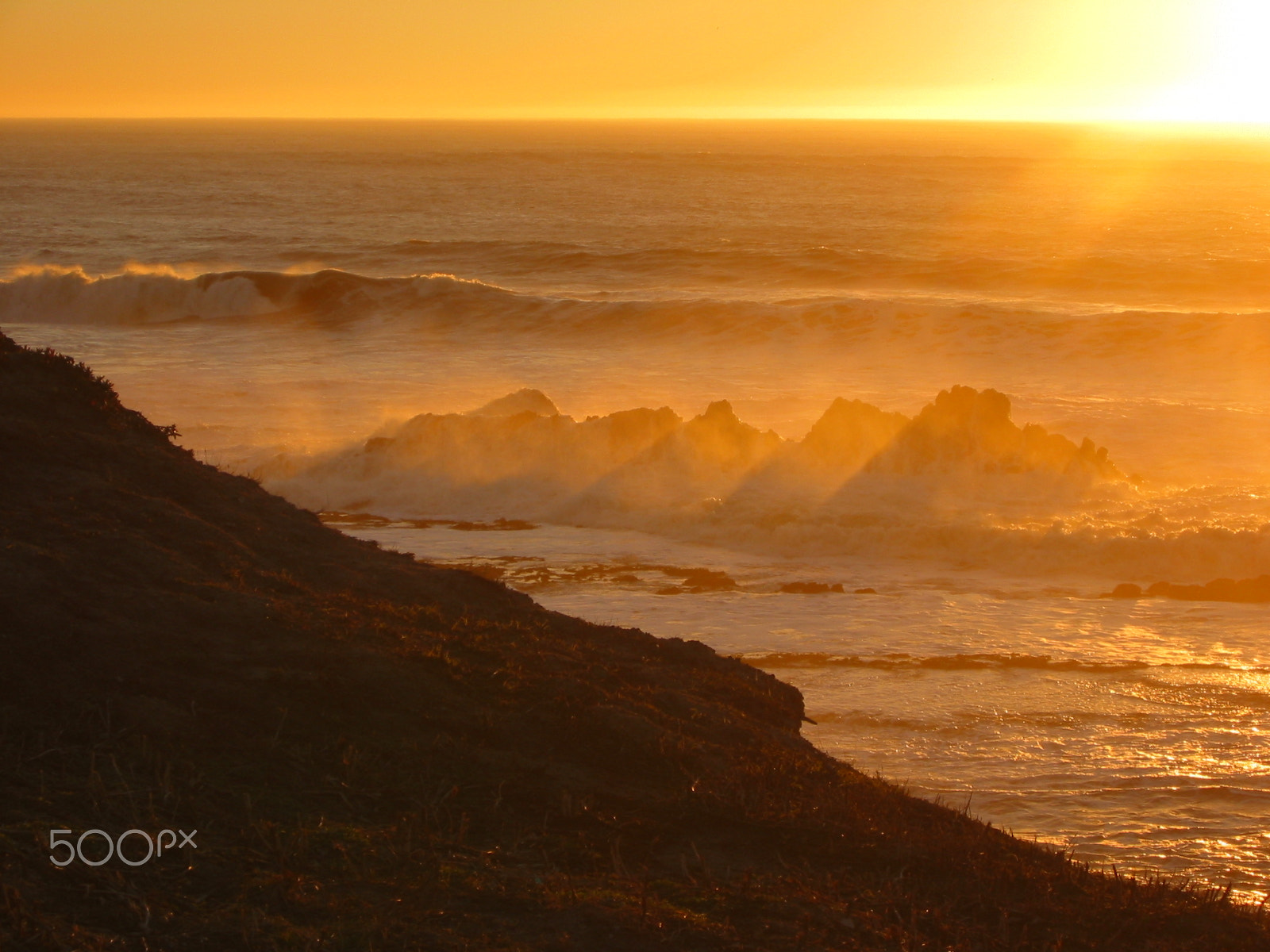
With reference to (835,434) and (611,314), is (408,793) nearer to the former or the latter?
(835,434)

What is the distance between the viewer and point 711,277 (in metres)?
39.2

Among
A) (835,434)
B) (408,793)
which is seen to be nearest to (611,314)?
(835,434)

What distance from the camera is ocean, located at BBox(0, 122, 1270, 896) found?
8.34 meters

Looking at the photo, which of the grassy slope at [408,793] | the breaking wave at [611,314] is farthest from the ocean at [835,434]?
the grassy slope at [408,793]

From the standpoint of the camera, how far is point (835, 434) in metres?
15.0

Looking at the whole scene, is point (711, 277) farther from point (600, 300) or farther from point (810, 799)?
point (810, 799)

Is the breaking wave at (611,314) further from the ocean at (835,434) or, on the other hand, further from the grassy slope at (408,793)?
the grassy slope at (408,793)

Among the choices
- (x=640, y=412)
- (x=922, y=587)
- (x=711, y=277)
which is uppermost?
(x=711, y=277)

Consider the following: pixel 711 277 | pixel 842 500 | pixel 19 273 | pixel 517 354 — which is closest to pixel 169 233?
pixel 19 273

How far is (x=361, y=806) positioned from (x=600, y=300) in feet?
95.0

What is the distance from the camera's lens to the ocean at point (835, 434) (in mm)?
8344

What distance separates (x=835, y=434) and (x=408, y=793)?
11.1 m

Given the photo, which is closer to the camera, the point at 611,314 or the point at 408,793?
the point at 408,793

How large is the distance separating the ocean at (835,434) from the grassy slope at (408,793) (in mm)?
1591
